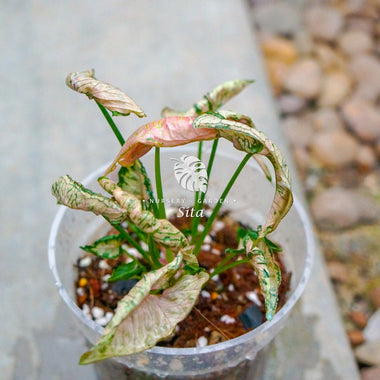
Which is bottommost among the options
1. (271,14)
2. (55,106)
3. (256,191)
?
(256,191)

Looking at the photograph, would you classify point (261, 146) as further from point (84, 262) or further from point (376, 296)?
point (376, 296)

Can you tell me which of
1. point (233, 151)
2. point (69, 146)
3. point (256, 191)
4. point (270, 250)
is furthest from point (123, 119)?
point (270, 250)

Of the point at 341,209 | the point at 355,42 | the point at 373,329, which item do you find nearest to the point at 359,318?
the point at 373,329

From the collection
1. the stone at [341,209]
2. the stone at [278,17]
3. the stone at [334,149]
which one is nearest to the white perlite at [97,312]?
the stone at [341,209]

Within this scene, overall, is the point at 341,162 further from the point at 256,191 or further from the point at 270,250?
the point at 270,250

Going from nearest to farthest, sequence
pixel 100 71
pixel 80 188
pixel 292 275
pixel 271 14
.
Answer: pixel 80 188 → pixel 292 275 → pixel 100 71 → pixel 271 14

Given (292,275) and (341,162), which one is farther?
(341,162)

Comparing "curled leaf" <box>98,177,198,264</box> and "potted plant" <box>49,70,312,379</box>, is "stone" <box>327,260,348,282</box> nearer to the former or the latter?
"potted plant" <box>49,70,312,379</box>

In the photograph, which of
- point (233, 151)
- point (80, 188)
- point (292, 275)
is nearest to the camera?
point (80, 188)
